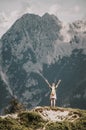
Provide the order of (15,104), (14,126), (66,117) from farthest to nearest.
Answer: (15,104) < (66,117) < (14,126)

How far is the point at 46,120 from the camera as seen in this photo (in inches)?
3831

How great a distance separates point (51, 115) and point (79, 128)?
9228 mm

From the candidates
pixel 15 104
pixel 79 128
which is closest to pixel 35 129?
pixel 79 128

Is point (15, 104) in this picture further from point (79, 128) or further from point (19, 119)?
point (79, 128)

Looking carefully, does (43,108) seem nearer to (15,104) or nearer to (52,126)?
(52,126)

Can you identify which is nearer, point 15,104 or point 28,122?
point 28,122

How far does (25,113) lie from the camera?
97562 millimetres

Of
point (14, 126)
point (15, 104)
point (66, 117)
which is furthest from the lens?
point (15, 104)

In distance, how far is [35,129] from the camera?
9444cm

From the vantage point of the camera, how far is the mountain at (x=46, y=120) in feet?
305

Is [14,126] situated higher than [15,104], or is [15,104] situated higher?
[15,104]

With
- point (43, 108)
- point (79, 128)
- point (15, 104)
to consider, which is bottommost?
point (79, 128)

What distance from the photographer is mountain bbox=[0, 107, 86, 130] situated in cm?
9288

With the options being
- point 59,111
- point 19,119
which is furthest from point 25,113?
point 59,111
